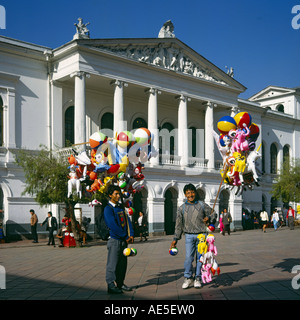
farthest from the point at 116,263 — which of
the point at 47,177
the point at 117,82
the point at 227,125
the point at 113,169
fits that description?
the point at 117,82

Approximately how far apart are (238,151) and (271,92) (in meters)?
41.6

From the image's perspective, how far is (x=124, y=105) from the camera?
31.3 meters

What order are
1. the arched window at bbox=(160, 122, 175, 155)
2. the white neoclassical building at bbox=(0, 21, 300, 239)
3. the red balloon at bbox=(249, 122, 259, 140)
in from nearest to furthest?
the red balloon at bbox=(249, 122, 259, 140) → the white neoclassical building at bbox=(0, 21, 300, 239) → the arched window at bbox=(160, 122, 175, 155)

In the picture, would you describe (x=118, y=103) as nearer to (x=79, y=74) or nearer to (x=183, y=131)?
(x=79, y=74)

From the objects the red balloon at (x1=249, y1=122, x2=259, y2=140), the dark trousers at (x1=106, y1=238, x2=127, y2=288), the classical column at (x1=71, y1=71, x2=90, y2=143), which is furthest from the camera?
the classical column at (x1=71, y1=71, x2=90, y2=143)

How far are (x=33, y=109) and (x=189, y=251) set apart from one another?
19.8 meters

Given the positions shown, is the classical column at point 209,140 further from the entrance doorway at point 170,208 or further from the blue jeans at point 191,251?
the blue jeans at point 191,251

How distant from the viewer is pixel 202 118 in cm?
3647

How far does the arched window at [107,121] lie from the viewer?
30266mm

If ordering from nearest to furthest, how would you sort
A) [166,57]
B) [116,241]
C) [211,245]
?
[116,241]
[211,245]
[166,57]

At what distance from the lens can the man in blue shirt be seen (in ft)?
27.6

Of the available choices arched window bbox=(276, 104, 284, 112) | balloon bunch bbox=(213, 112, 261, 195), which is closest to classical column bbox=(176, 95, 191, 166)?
arched window bbox=(276, 104, 284, 112)

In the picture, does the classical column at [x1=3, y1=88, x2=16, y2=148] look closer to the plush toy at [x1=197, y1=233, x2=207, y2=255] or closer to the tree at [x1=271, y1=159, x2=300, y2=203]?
the plush toy at [x1=197, y1=233, x2=207, y2=255]

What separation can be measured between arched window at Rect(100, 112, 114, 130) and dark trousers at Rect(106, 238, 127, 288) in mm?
22001
